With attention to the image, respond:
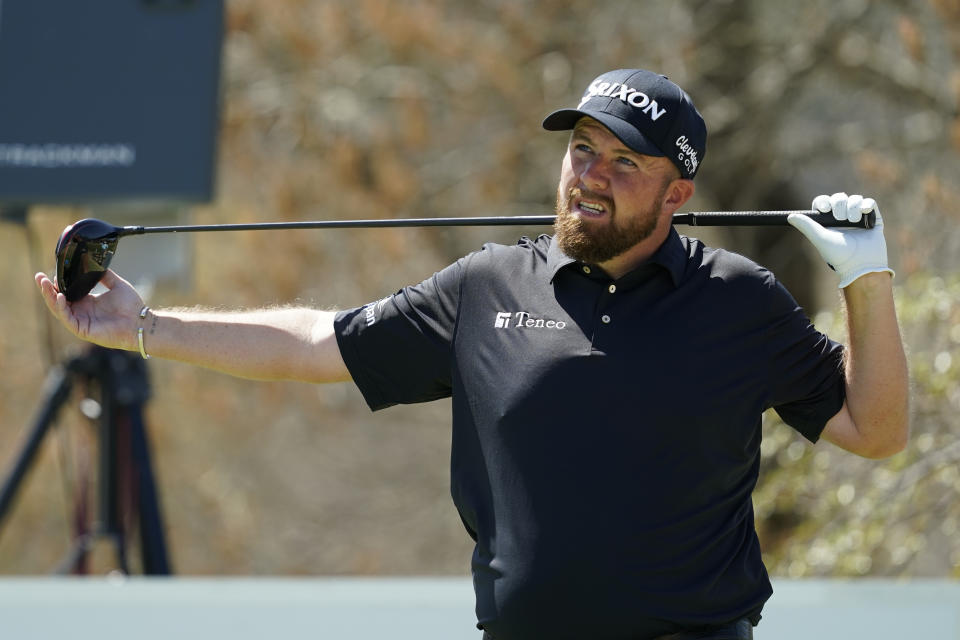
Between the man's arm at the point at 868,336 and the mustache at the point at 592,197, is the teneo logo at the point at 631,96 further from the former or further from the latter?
the man's arm at the point at 868,336

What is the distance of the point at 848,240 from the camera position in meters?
2.08

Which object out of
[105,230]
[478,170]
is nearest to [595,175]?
[105,230]

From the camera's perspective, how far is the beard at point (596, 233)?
2.06 meters

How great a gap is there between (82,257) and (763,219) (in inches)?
45.4

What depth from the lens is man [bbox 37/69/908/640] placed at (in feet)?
6.40

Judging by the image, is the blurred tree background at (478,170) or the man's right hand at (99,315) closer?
Result: the man's right hand at (99,315)

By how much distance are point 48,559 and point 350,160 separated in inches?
139

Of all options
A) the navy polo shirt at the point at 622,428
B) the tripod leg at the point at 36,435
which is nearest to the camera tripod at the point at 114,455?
the tripod leg at the point at 36,435

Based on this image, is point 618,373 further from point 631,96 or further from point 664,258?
point 631,96

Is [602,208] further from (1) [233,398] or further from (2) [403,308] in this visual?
(1) [233,398]

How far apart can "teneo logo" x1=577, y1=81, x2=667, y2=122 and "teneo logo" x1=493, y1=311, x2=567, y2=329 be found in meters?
0.35

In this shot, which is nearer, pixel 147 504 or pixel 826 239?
pixel 826 239

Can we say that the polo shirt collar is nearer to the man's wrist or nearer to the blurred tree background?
the man's wrist

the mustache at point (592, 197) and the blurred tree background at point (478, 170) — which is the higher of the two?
the blurred tree background at point (478, 170)
